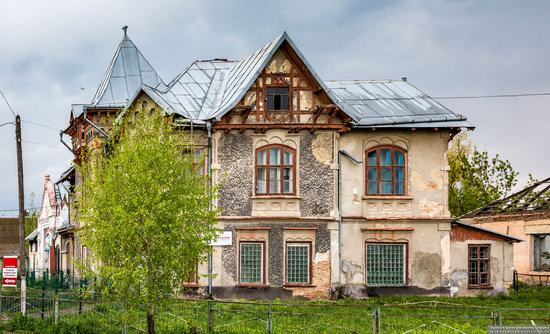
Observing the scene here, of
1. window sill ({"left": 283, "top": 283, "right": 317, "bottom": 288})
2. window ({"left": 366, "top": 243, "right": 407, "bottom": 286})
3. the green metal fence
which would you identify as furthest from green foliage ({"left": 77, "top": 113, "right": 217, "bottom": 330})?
window ({"left": 366, "top": 243, "right": 407, "bottom": 286})

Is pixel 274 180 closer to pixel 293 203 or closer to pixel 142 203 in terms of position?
pixel 293 203

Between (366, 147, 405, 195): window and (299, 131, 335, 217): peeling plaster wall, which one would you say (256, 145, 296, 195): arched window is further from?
(366, 147, 405, 195): window

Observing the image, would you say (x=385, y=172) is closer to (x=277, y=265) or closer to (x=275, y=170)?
(x=275, y=170)

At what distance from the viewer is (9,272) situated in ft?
95.4

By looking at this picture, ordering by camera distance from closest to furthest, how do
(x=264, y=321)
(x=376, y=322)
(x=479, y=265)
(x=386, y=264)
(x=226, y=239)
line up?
(x=376, y=322), (x=264, y=321), (x=226, y=239), (x=386, y=264), (x=479, y=265)

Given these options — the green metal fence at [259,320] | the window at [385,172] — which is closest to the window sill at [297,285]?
the window at [385,172]

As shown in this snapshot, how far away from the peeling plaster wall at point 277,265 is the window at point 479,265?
5.52 m

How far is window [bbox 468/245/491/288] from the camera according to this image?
32000 mm

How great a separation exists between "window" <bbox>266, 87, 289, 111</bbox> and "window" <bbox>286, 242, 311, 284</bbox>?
4.86 meters

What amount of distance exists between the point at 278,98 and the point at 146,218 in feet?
41.5

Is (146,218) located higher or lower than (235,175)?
lower

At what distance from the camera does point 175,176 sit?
19.6 m

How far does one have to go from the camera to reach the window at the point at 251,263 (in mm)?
30375

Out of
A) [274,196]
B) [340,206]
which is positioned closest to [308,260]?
[340,206]
